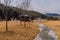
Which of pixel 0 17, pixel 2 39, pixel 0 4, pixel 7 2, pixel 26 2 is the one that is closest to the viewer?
pixel 2 39

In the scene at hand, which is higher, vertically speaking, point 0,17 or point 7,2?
point 7,2

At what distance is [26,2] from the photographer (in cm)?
3034

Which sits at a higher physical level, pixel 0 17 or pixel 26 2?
pixel 26 2

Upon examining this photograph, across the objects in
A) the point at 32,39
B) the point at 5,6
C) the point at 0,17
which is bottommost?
the point at 0,17

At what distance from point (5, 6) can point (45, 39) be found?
484cm

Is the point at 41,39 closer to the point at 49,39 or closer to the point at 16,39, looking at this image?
the point at 49,39

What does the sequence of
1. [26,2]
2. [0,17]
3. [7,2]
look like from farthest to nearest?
1. [0,17]
2. [26,2]
3. [7,2]

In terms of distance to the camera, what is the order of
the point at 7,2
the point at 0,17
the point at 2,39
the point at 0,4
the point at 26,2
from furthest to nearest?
the point at 0,17
the point at 26,2
the point at 0,4
the point at 7,2
the point at 2,39

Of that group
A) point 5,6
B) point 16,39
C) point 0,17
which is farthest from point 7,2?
point 0,17

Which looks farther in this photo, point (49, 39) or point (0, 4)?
point (0, 4)

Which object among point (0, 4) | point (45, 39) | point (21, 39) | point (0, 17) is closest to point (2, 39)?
point (21, 39)

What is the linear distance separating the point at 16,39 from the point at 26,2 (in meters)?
18.2

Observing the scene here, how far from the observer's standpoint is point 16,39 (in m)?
12.6

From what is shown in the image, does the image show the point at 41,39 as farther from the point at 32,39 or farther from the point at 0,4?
A: the point at 0,4
